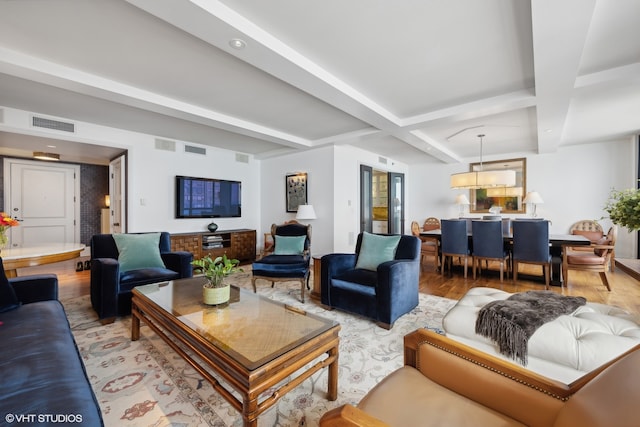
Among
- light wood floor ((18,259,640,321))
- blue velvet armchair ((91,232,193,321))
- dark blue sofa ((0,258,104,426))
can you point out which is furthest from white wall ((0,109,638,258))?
dark blue sofa ((0,258,104,426))

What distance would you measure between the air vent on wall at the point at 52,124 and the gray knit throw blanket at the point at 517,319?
541 cm

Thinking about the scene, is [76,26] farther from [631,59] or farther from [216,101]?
[631,59]

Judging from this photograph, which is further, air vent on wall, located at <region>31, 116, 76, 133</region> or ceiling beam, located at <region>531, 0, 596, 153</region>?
air vent on wall, located at <region>31, 116, 76, 133</region>

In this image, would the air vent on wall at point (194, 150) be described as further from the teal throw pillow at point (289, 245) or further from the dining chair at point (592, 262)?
the dining chair at point (592, 262)

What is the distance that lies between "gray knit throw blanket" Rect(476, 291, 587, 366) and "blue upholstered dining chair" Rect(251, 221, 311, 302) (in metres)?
2.05

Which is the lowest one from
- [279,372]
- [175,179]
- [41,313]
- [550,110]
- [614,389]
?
[279,372]

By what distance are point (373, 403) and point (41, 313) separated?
85.1 inches

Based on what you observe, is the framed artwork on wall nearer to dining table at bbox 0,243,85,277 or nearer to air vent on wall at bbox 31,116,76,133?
air vent on wall at bbox 31,116,76,133

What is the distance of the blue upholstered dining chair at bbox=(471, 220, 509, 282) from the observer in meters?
4.12

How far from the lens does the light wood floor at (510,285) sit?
3498mm

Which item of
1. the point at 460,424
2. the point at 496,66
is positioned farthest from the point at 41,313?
the point at 496,66

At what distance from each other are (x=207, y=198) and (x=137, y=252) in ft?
8.39

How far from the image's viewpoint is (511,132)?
186 inches

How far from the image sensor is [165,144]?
4984 mm
